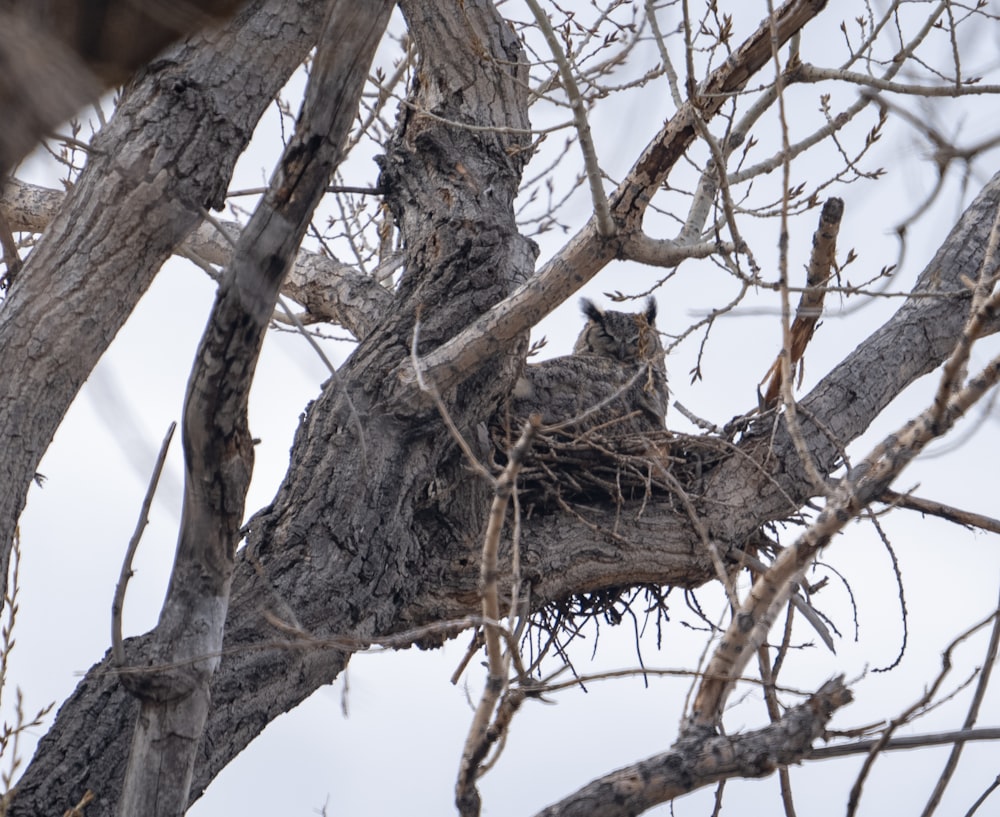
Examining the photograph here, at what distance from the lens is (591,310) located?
6.83 meters

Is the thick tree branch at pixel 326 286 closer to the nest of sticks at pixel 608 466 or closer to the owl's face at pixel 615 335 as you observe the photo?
the nest of sticks at pixel 608 466

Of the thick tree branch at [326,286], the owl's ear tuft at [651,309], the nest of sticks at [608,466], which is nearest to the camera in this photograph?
the nest of sticks at [608,466]

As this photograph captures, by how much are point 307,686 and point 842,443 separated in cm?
225

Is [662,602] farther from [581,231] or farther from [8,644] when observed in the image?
[8,644]

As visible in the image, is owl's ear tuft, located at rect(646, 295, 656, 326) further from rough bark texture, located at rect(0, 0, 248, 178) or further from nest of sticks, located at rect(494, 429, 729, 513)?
rough bark texture, located at rect(0, 0, 248, 178)

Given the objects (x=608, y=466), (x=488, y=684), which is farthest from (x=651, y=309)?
(x=488, y=684)

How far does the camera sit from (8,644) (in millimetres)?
3240

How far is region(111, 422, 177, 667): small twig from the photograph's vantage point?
2.18 m

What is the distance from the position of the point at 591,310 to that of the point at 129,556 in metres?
4.86

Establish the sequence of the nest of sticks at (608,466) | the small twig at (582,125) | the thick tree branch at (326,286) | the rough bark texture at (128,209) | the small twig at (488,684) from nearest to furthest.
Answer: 1. the small twig at (488,684)
2. the rough bark texture at (128,209)
3. the small twig at (582,125)
4. the nest of sticks at (608,466)
5. the thick tree branch at (326,286)

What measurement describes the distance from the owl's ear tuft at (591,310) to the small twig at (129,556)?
4.70 metres

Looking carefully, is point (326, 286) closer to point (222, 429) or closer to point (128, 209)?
point (128, 209)

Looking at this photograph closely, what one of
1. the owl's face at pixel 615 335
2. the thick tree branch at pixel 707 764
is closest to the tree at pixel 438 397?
the thick tree branch at pixel 707 764

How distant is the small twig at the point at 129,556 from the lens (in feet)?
7.14
